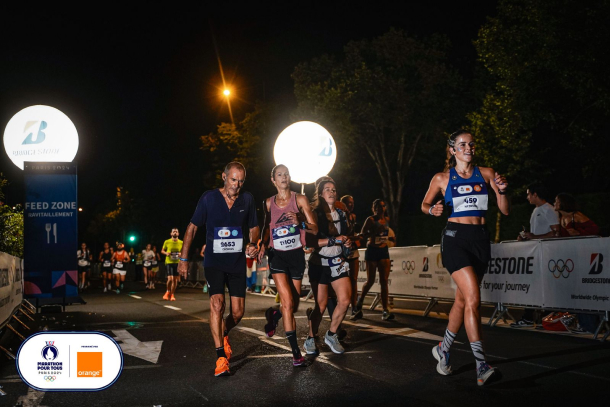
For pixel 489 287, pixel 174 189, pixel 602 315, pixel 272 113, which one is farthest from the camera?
pixel 174 189

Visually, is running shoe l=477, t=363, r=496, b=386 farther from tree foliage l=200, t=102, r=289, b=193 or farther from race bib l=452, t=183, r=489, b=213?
tree foliage l=200, t=102, r=289, b=193

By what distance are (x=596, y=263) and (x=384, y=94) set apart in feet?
79.9

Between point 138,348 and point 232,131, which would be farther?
point 232,131

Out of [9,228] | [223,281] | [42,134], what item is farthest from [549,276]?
[9,228]

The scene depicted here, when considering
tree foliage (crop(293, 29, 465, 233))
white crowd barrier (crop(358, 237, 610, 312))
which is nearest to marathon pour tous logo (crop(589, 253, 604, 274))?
white crowd barrier (crop(358, 237, 610, 312))

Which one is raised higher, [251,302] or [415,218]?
[415,218]

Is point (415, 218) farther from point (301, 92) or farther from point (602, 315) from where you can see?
point (602, 315)

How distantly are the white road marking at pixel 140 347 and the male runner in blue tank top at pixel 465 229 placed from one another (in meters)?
3.31

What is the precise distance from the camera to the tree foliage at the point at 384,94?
32812 mm

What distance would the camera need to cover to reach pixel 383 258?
12.8 meters

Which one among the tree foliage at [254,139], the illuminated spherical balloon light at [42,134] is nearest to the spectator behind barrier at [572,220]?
the illuminated spherical balloon light at [42,134]

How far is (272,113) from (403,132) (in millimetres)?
9585

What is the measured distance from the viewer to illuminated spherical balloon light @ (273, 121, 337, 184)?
13.3 m

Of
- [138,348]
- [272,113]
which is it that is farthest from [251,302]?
[272,113]
